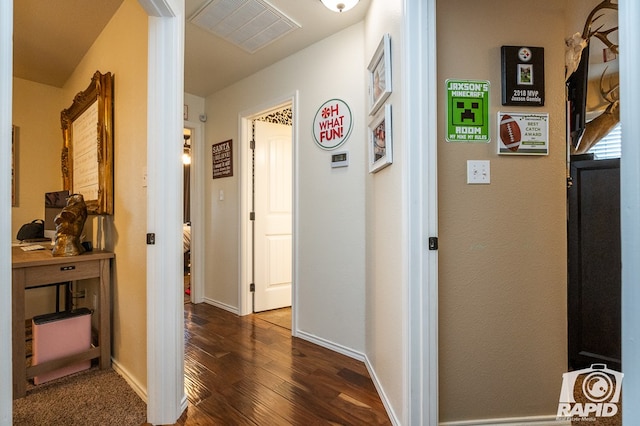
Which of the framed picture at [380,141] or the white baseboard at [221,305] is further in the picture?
the white baseboard at [221,305]

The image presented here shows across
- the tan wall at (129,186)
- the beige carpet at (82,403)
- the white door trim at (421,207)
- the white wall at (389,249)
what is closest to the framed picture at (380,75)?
the white wall at (389,249)

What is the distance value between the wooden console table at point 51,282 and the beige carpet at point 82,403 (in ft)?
0.35

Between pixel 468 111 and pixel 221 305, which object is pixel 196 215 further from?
pixel 468 111

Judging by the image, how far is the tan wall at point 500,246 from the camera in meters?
1.35

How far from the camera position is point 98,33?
213 cm

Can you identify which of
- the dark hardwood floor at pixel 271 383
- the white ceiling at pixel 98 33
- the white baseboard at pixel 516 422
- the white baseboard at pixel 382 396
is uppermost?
the white ceiling at pixel 98 33

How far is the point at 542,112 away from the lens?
1371 millimetres

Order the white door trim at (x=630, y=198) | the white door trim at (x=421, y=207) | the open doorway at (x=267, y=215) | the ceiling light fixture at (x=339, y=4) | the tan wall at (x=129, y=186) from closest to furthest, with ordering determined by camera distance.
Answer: the white door trim at (x=630, y=198), the white door trim at (x=421, y=207), the tan wall at (x=129, y=186), the ceiling light fixture at (x=339, y=4), the open doorway at (x=267, y=215)

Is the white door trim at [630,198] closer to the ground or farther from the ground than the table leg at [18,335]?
farther from the ground

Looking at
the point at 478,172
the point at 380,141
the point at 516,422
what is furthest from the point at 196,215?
the point at 516,422

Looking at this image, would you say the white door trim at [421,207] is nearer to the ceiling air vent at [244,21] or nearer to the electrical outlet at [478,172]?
the electrical outlet at [478,172]

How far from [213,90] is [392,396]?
3289mm

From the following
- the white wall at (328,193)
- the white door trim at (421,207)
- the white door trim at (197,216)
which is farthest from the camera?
the white door trim at (197,216)

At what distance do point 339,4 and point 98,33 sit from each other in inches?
69.7
